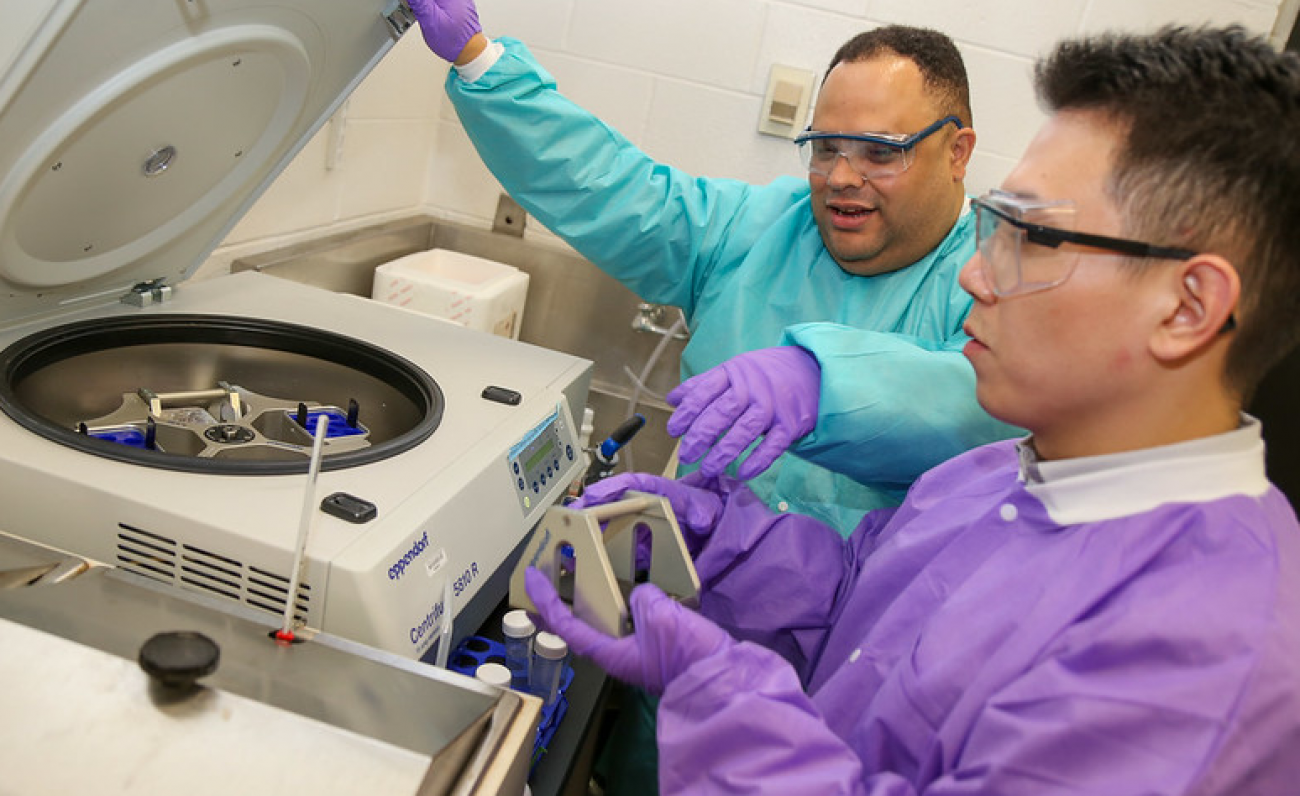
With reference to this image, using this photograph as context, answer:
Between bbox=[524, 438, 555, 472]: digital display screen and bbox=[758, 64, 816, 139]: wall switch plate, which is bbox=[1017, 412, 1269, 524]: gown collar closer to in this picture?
bbox=[524, 438, 555, 472]: digital display screen

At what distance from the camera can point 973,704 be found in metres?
0.72

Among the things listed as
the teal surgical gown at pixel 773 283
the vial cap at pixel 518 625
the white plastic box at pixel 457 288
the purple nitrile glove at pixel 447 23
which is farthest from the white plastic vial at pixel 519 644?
the white plastic box at pixel 457 288

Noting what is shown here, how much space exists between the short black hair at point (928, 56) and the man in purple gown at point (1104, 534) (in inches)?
22.0

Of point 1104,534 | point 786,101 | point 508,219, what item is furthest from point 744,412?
point 508,219

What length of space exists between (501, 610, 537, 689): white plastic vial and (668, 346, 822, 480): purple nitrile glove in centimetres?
31

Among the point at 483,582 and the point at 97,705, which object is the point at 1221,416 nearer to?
the point at 483,582

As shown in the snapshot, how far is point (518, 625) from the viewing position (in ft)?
3.16

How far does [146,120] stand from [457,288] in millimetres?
908

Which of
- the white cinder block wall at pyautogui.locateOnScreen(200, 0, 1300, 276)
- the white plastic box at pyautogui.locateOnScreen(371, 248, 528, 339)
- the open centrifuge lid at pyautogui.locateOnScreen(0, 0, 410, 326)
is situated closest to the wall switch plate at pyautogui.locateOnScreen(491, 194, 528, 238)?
the white cinder block wall at pyautogui.locateOnScreen(200, 0, 1300, 276)

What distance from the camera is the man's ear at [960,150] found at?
144cm

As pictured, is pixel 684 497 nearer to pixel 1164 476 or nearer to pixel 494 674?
pixel 494 674

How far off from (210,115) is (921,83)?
3.22 feet

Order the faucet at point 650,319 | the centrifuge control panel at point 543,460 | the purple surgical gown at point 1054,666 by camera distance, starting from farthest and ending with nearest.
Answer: the faucet at point 650,319
the centrifuge control panel at point 543,460
the purple surgical gown at point 1054,666

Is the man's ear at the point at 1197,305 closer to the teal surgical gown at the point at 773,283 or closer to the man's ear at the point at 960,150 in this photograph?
the teal surgical gown at the point at 773,283
